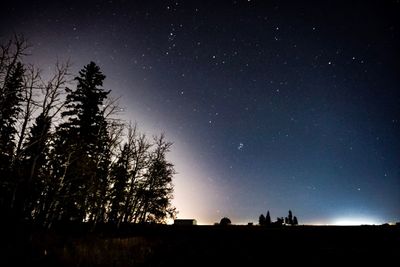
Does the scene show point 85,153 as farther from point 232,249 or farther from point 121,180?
point 232,249

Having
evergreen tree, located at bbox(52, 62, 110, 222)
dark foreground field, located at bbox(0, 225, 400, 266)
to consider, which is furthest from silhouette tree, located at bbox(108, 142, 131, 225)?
dark foreground field, located at bbox(0, 225, 400, 266)

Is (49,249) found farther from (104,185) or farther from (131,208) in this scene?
(131,208)

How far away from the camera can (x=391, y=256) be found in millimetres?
11156

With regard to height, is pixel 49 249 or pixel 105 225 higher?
pixel 105 225

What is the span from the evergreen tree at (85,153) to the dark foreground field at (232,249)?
5.77 metres

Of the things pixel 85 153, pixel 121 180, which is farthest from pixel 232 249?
pixel 121 180

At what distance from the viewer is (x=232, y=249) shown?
1453 centimetres

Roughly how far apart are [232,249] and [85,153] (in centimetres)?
1484

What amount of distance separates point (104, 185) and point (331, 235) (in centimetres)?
1823

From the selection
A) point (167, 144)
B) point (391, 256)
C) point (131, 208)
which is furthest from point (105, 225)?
point (391, 256)

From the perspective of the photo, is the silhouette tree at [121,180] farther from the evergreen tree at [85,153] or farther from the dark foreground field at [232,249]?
the dark foreground field at [232,249]

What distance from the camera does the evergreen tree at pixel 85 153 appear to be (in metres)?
22.0

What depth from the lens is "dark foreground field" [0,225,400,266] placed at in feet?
39.1

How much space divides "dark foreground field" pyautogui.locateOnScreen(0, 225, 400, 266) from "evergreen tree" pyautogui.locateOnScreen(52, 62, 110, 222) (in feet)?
18.9
